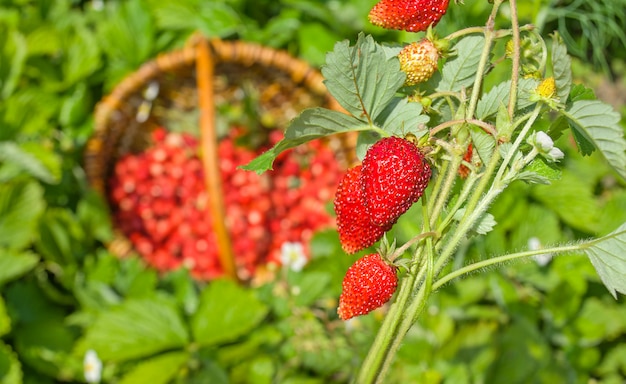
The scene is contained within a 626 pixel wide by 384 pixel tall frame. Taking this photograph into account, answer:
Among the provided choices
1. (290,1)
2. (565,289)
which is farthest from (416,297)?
(290,1)

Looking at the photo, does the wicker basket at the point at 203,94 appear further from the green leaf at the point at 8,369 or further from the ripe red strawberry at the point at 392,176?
the ripe red strawberry at the point at 392,176

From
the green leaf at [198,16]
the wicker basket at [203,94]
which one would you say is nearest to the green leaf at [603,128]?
the wicker basket at [203,94]

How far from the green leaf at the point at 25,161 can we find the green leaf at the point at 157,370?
0.48 m

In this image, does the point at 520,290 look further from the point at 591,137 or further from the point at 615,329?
the point at 591,137

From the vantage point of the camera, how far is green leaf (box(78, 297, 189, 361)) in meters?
1.19

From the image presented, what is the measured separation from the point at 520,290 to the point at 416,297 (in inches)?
40.8

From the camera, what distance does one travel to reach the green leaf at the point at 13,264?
4.30ft

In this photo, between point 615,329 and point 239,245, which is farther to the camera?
point 239,245

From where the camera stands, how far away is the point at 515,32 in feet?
1.24

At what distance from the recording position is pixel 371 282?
41cm

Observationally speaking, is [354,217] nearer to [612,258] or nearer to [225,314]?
[612,258]

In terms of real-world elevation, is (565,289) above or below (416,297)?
below

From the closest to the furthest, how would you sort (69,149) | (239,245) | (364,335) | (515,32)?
(515,32) → (364,335) → (69,149) → (239,245)

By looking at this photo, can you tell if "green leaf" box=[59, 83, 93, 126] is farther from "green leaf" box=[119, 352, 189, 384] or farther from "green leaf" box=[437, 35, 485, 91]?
"green leaf" box=[437, 35, 485, 91]
